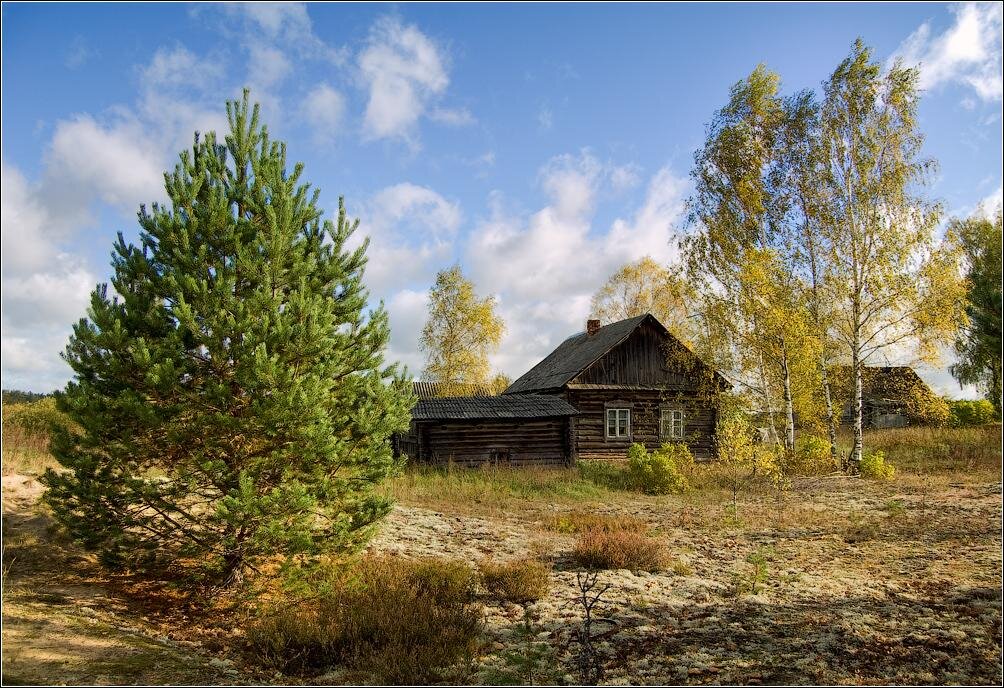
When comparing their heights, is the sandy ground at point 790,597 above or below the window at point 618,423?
below

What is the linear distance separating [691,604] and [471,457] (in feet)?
50.9

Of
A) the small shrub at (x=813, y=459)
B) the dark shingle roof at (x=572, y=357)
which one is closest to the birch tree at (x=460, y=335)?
the dark shingle roof at (x=572, y=357)

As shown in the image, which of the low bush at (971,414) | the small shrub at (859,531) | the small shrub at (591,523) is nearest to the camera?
the small shrub at (859,531)

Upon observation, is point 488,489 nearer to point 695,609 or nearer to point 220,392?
point 695,609

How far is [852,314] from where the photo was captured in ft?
68.7

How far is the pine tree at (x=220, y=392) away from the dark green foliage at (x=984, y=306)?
34.9m

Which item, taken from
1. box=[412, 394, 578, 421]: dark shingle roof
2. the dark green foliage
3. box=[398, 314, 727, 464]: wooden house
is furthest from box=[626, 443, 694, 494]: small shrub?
the dark green foliage

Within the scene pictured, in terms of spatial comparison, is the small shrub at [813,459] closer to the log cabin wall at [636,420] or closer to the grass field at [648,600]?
the grass field at [648,600]

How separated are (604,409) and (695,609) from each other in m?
18.1

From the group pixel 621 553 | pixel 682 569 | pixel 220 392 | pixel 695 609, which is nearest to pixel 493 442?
pixel 621 553

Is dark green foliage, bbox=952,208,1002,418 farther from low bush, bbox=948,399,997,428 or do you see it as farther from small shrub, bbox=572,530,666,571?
small shrub, bbox=572,530,666,571

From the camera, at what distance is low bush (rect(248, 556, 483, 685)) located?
666 cm

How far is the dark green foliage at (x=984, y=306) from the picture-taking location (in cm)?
3186

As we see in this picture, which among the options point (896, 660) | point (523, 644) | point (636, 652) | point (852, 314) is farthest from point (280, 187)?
point (852, 314)
